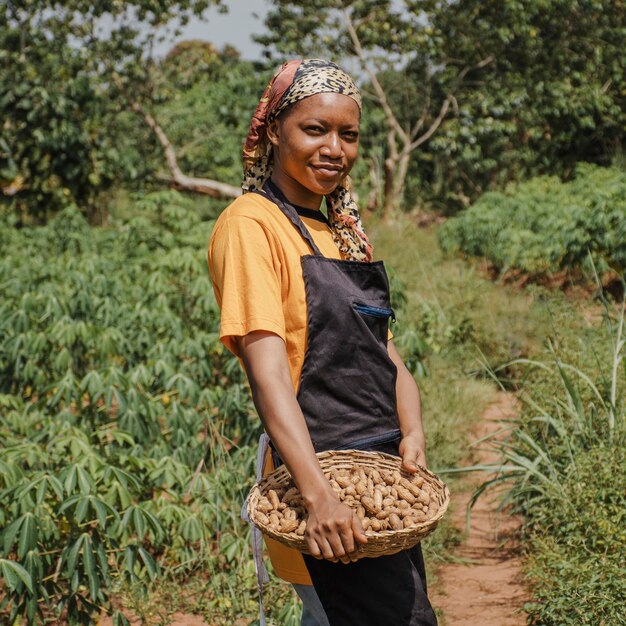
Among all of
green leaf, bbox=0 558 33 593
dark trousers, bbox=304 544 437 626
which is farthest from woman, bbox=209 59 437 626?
green leaf, bbox=0 558 33 593

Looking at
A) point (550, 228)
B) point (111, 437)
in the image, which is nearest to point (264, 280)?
point (111, 437)

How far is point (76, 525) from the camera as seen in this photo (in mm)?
2303

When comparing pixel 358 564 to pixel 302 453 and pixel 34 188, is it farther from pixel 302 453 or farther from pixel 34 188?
pixel 34 188

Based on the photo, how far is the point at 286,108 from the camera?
57.0 inches

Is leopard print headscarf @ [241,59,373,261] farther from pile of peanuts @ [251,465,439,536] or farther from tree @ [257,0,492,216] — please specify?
tree @ [257,0,492,216]

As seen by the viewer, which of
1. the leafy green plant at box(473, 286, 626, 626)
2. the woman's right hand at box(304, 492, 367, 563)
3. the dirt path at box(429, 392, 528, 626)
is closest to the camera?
the woman's right hand at box(304, 492, 367, 563)

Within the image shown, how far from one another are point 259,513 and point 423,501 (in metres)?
0.27

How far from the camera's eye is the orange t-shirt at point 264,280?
4.32ft

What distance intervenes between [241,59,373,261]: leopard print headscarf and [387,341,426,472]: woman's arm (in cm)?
23

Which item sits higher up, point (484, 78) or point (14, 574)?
point (484, 78)

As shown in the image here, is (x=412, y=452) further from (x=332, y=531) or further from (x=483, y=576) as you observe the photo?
(x=483, y=576)

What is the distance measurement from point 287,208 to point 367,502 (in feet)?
1.70

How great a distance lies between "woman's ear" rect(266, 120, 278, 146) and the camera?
1488 mm

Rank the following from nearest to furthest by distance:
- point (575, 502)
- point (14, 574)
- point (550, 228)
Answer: point (14, 574)
point (575, 502)
point (550, 228)
